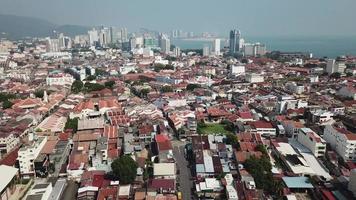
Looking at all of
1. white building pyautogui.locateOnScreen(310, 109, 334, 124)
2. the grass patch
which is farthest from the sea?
the grass patch

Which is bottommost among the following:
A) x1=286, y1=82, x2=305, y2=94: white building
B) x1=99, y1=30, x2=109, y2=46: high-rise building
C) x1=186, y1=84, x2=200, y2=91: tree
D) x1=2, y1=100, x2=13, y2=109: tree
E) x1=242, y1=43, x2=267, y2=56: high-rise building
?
x1=2, y1=100, x2=13, y2=109: tree

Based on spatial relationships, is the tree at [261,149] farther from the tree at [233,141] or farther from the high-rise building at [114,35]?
the high-rise building at [114,35]

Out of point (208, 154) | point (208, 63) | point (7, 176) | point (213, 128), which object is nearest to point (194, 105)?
point (213, 128)

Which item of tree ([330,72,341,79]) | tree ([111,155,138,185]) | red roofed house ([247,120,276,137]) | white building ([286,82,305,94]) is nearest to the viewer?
tree ([111,155,138,185])

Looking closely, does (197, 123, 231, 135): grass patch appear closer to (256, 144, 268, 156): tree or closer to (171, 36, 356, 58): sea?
(256, 144, 268, 156): tree

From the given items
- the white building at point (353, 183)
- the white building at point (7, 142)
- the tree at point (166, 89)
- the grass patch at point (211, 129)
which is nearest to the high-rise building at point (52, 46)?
the tree at point (166, 89)
